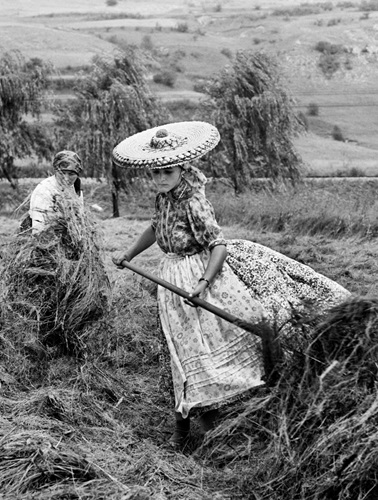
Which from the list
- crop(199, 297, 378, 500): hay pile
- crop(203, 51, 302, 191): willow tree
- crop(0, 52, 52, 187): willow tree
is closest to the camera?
crop(199, 297, 378, 500): hay pile

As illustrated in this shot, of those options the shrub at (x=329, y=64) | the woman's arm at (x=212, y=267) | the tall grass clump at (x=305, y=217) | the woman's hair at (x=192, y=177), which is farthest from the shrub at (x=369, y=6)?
the woman's arm at (x=212, y=267)

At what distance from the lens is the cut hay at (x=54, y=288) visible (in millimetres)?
5844

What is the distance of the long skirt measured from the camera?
15.8ft

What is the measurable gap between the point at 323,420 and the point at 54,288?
8.88 ft

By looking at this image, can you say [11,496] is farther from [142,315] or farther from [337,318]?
[142,315]

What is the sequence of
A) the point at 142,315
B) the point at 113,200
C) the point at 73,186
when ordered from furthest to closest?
the point at 113,200
the point at 142,315
the point at 73,186

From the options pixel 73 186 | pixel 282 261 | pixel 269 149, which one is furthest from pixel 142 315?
pixel 269 149

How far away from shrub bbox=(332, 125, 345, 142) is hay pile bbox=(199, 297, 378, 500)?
36.7 meters

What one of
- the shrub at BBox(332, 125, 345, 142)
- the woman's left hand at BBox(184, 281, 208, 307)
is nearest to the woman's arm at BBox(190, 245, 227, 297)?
the woman's left hand at BBox(184, 281, 208, 307)

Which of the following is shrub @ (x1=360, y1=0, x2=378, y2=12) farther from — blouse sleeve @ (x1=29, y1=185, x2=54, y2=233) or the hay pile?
the hay pile

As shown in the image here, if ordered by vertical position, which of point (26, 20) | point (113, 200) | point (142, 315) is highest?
point (142, 315)

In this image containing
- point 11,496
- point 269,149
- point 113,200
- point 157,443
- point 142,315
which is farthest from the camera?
point 269,149

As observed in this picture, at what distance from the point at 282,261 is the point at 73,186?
1.72 meters

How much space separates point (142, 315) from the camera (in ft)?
23.7
